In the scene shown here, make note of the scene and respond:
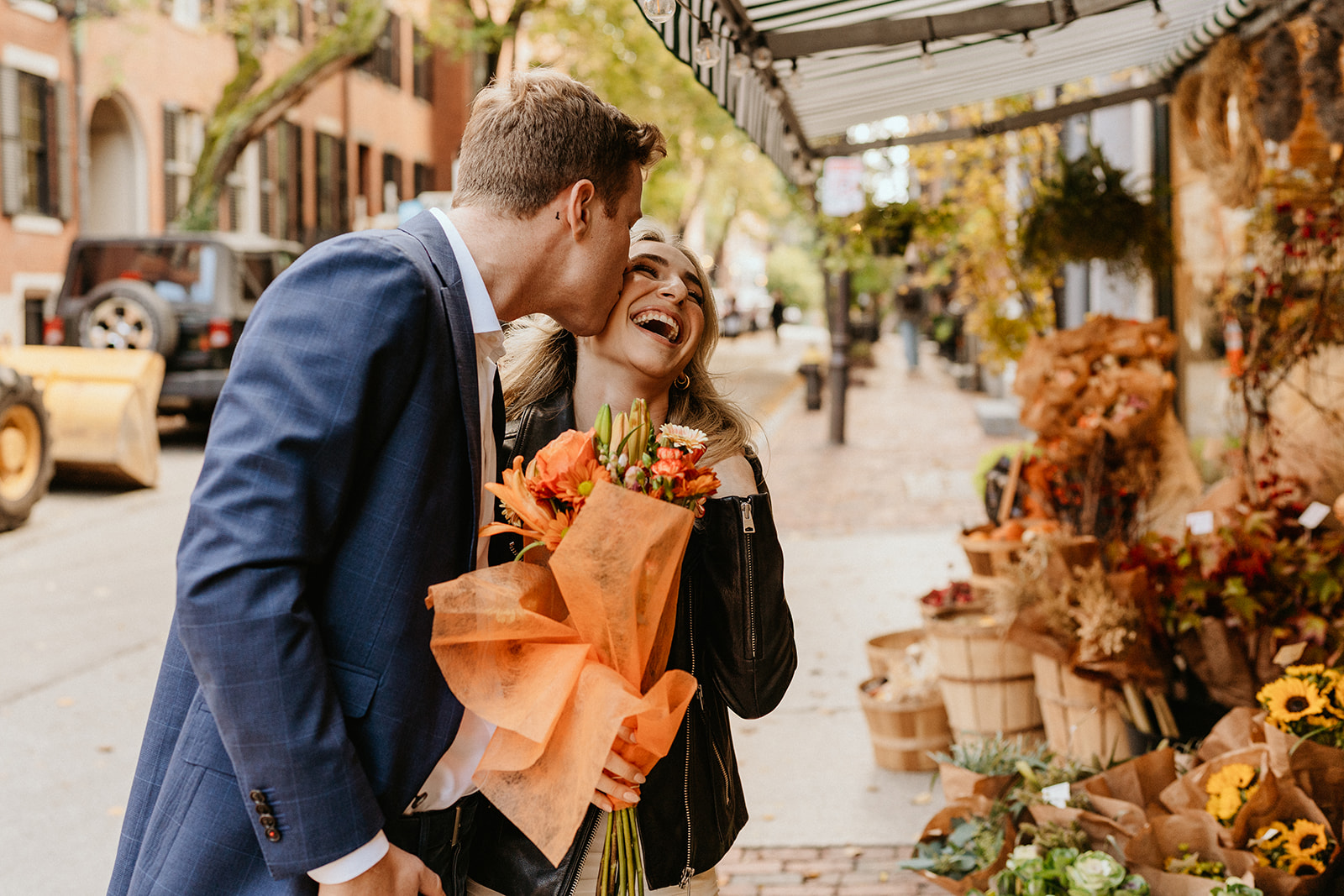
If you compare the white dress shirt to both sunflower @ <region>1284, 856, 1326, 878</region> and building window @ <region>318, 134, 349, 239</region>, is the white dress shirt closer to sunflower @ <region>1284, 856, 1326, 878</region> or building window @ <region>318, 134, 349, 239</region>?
sunflower @ <region>1284, 856, 1326, 878</region>

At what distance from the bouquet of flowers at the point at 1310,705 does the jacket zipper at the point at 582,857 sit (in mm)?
1875

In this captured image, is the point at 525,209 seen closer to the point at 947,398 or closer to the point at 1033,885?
the point at 1033,885

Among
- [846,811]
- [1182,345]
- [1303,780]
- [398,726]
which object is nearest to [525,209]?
[398,726]

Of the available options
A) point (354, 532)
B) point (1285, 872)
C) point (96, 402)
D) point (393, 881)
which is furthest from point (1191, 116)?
point (96, 402)

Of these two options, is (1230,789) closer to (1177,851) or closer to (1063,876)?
(1177,851)

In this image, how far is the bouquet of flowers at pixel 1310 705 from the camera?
2986 millimetres

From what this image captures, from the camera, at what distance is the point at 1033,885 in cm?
291

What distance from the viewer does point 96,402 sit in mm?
10281

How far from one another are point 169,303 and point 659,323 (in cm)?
1199

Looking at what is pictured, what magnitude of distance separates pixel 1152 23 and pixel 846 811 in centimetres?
342

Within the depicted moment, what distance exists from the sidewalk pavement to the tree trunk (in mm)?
7919

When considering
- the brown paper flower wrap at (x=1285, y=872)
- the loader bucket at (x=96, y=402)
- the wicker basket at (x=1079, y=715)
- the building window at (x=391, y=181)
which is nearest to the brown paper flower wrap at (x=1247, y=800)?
the brown paper flower wrap at (x=1285, y=872)

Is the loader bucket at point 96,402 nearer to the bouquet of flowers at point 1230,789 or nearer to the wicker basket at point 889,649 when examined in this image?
the wicker basket at point 889,649

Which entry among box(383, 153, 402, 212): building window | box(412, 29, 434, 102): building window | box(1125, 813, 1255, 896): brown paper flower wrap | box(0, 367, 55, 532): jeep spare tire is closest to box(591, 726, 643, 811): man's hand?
box(1125, 813, 1255, 896): brown paper flower wrap
